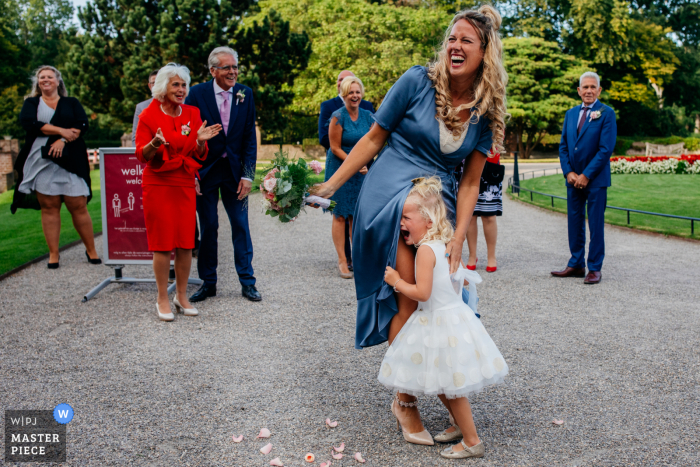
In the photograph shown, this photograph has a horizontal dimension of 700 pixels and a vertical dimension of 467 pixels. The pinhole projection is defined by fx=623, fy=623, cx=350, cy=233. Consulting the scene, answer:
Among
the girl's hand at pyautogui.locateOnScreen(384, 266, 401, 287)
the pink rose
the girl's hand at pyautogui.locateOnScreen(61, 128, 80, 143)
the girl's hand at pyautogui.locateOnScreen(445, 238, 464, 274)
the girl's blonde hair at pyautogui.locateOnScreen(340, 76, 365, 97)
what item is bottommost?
the girl's hand at pyautogui.locateOnScreen(384, 266, 401, 287)

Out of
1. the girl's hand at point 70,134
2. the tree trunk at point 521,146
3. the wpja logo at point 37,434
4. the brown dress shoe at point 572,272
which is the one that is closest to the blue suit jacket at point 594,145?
the brown dress shoe at point 572,272

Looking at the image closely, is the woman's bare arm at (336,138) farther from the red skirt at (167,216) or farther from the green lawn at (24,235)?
the green lawn at (24,235)

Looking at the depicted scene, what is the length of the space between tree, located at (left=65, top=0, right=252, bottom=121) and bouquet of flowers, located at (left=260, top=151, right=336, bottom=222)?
21.3 m

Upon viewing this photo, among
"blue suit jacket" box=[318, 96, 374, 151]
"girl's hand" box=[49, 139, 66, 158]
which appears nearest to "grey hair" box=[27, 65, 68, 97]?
"girl's hand" box=[49, 139, 66, 158]

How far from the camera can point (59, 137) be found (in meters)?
7.83

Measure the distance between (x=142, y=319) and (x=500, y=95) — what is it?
12.5ft

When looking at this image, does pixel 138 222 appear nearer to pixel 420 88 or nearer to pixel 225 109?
pixel 225 109

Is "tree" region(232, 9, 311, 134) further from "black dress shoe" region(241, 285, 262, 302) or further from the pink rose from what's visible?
the pink rose

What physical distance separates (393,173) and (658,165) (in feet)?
75.9

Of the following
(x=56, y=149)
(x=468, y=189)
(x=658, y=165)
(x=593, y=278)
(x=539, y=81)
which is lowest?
(x=593, y=278)

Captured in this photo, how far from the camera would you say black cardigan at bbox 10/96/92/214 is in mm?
7652

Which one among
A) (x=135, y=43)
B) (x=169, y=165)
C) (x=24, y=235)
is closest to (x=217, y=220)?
(x=169, y=165)

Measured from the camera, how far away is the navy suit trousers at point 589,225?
695cm

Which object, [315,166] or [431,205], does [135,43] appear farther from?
[431,205]
